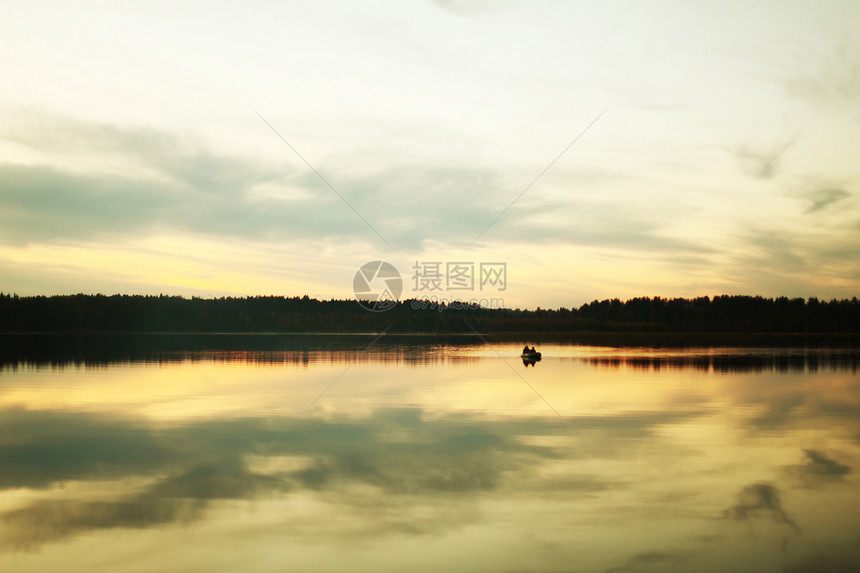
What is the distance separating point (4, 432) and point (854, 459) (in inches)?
730

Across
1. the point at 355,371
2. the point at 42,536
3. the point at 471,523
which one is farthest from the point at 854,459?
the point at 355,371

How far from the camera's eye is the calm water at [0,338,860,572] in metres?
8.30

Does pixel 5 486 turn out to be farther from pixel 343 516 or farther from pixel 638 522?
pixel 638 522

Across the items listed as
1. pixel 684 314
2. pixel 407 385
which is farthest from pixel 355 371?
pixel 684 314

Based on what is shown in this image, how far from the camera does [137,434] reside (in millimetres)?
15516

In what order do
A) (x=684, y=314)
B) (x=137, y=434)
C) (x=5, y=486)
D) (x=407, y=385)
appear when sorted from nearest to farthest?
1. (x=5, y=486)
2. (x=137, y=434)
3. (x=407, y=385)
4. (x=684, y=314)

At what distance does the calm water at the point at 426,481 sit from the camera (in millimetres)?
8305

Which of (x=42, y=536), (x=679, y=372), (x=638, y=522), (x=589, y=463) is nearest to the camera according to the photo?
(x=42, y=536)

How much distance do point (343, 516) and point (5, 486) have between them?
593 cm

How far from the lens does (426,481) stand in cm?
1141

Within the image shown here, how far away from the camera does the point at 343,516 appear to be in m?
9.55

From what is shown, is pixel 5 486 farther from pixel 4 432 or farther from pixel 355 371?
pixel 355 371

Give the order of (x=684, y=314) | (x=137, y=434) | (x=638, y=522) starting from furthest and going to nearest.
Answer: (x=684, y=314)
(x=137, y=434)
(x=638, y=522)

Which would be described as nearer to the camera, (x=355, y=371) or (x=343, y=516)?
(x=343, y=516)
